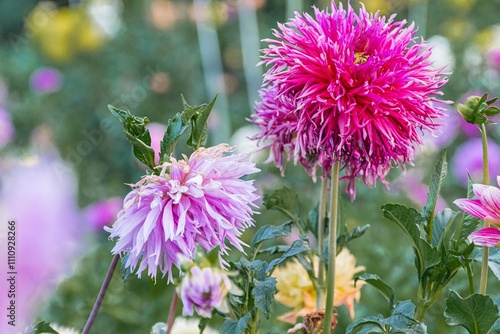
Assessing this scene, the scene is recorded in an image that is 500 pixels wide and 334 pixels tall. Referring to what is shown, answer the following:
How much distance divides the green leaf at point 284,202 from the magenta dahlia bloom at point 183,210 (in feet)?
0.49

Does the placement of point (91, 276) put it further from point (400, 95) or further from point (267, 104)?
point (400, 95)

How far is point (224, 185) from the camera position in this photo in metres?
0.49

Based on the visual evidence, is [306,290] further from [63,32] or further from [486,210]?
[63,32]

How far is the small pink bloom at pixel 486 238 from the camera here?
1.64 feet

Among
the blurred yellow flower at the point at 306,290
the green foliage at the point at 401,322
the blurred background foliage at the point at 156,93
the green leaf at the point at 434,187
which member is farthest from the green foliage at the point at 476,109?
the blurred background foliage at the point at 156,93

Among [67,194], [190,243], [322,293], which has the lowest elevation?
[322,293]

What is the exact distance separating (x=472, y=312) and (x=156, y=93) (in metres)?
2.63

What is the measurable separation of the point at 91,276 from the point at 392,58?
982 mm

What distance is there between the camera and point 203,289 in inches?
15.6

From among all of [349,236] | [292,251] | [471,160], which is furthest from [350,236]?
[471,160]

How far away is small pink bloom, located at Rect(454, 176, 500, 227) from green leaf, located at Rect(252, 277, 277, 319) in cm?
14

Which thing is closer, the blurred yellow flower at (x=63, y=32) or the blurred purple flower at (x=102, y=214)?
the blurred purple flower at (x=102, y=214)

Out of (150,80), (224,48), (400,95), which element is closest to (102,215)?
(150,80)

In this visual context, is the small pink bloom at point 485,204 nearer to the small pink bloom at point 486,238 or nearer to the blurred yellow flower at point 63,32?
the small pink bloom at point 486,238
